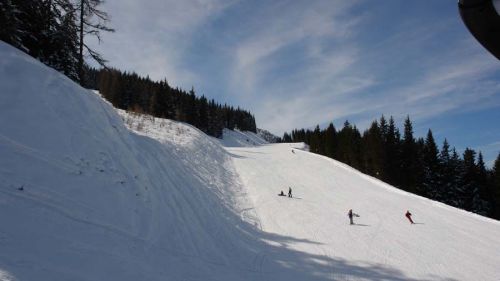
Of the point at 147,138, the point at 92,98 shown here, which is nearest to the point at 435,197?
the point at 147,138

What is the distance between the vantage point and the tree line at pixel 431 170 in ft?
162

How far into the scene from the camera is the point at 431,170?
5438 centimetres

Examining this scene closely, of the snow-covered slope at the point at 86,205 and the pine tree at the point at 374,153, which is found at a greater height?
the pine tree at the point at 374,153

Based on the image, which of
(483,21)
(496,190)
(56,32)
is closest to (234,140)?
(496,190)

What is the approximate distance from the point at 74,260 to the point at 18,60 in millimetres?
8560

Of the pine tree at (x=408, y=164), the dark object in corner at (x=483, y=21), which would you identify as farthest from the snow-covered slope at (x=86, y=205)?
the pine tree at (x=408, y=164)

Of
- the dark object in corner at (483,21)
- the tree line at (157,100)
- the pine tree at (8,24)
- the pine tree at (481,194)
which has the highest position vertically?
the tree line at (157,100)

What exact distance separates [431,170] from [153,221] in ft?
176

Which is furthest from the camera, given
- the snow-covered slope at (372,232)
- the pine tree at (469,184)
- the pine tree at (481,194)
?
the pine tree at (469,184)

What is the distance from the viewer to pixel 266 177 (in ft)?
113

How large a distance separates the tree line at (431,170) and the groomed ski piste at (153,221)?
29.3 meters

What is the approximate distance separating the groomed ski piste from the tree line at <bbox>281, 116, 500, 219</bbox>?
2932 cm

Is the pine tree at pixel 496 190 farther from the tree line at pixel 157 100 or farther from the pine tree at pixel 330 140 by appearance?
the tree line at pixel 157 100

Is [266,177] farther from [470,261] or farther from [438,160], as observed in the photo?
[438,160]
